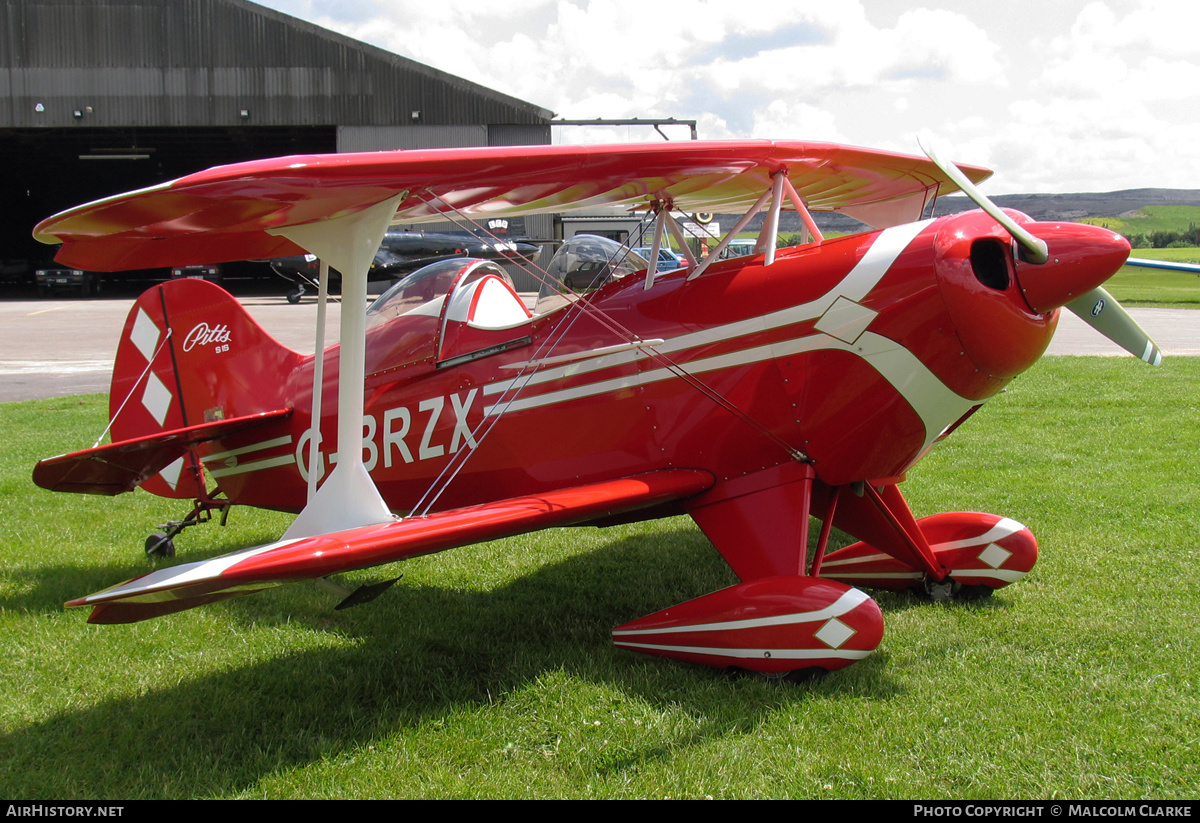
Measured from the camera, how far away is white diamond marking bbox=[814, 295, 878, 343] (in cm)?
407

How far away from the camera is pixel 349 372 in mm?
4047

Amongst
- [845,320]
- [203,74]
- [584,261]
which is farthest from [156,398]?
[203,74]

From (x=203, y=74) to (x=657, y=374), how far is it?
30.8m

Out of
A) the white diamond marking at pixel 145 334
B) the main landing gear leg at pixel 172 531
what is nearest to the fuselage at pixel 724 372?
the main landing gear leg at pixel 172 531

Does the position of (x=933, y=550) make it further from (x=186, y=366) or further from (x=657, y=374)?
(x=186, y=366)

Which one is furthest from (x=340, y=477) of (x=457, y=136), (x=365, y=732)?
(x=457, y=136)

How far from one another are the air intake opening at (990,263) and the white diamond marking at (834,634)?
1607mm

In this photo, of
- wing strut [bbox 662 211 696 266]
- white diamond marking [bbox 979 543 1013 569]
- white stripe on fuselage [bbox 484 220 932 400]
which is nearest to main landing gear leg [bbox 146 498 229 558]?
white stripe on fuselage [bbox 484 220 932 400]

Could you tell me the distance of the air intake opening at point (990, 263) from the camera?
392 centimetres

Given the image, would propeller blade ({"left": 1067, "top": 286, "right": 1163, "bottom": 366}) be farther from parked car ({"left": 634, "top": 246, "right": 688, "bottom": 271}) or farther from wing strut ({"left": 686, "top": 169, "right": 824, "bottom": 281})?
parked car ({"left": 634, "top": 246, "right": 688, "bottom": 271})

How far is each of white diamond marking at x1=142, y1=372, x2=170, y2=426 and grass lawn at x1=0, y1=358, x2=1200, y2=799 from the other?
39.4 inches

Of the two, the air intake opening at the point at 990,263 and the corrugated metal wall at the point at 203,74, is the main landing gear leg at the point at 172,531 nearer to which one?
the air intake opening at the point at 990,263

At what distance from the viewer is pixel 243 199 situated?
3551mm

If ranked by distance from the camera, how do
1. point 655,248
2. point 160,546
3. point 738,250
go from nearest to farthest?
point 655,248, point 160,546, point 738,250
